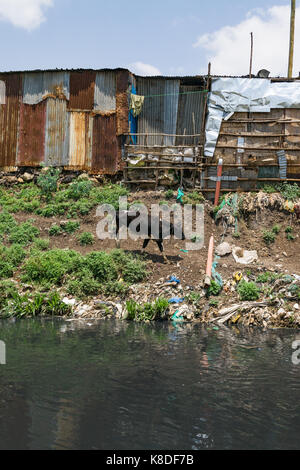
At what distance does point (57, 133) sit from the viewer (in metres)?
19.6

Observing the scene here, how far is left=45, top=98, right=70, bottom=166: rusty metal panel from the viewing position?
64.0 ft

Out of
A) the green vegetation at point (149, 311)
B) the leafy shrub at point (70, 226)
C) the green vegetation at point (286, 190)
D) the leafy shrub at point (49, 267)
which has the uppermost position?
the green vegetation at point (286, 190)

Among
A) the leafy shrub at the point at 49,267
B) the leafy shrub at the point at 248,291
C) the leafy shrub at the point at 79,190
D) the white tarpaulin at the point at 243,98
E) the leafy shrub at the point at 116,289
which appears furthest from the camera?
the white tarpaulin at the point at 243,98

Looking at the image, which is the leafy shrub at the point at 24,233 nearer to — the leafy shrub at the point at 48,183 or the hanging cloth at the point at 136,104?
the leafy shrub at the point at 48,183

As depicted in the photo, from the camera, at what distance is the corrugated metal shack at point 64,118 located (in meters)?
19.2

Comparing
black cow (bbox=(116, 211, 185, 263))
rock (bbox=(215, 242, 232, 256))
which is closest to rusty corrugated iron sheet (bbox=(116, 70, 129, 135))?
black cow (bbox=(116, 211, 185, 263))

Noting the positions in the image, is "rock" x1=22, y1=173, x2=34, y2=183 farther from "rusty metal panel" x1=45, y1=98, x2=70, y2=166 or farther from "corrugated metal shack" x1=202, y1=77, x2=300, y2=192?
"corrugated metal shack" x1=202, y1=77, x2=300, y2=192

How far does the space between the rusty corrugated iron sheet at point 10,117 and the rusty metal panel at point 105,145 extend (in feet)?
12.3

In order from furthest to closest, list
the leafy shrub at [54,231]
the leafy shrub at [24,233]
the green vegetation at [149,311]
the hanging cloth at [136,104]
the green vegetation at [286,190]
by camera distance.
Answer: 1. the hanging cloth at [136,104]
2. the green vegetation at [286,190]
3. the leafy shrub at [54,231]
4. the leafy shrub at [24,233]
5. the green vegetation at [149,311]

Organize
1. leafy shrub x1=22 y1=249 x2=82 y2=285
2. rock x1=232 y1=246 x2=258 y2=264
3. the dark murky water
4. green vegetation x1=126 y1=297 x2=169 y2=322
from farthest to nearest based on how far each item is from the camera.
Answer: rock x1=232 y1=246 x2=258 y2=264
leafy shrub x1=22 y1=249 x2=82 y2=285
green vegetation x1=126 y1=297 x2=169 y2=322
the dark murky water

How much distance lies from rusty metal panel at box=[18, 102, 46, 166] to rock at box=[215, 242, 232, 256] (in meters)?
9.68

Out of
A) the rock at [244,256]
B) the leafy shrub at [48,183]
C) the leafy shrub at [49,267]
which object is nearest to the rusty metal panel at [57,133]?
the leafy shrub at [48,183]

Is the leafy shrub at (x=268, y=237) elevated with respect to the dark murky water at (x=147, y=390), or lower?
elevated
